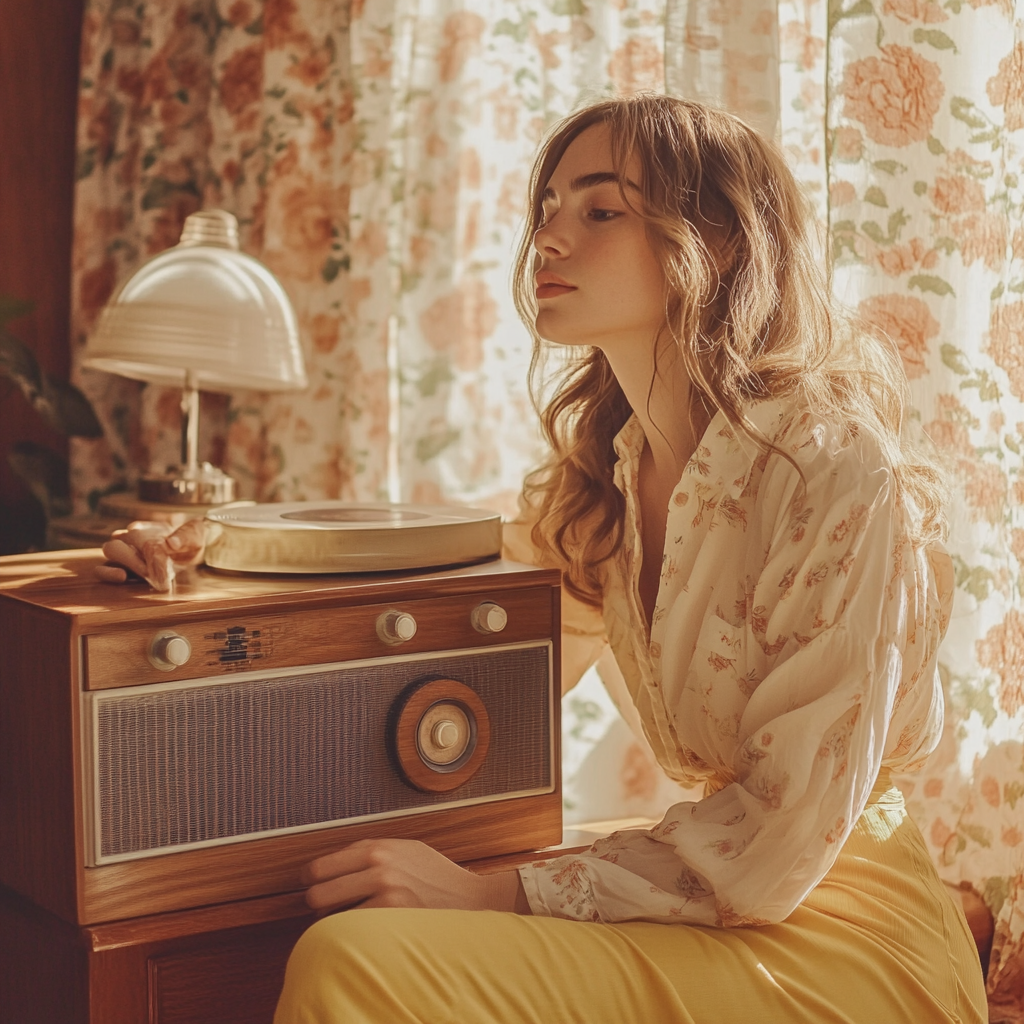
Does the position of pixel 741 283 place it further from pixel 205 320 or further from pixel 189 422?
pixel 189 422

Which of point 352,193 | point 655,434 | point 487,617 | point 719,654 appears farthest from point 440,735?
point 352,193

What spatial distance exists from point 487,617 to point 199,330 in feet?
2.03

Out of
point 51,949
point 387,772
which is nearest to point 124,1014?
point 51,949

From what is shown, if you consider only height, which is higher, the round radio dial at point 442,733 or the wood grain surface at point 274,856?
the round radio dial at point 442,733

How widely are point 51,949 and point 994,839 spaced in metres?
0.91

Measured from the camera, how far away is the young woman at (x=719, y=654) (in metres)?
0.91

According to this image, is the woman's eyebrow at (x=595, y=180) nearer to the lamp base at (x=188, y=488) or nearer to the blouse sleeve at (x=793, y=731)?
the blouse sleeve at (x=793, y=731)

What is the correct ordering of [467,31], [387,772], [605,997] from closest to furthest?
[605,997] → [387,772] → [467,31]

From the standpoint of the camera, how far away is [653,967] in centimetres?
91

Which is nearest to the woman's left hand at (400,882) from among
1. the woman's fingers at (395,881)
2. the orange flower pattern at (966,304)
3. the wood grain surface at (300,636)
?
the woman's fingers at (395,881)

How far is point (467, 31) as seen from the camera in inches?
69.9

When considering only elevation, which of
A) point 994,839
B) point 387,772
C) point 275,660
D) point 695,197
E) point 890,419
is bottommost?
point 994,839

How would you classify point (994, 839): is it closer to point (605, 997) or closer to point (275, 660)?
point (605, 997)

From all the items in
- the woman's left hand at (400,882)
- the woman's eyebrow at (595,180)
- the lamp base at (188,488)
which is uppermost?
the woman's eyebrow at (595,180)
